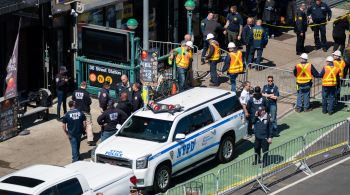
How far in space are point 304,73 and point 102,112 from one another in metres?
6.58

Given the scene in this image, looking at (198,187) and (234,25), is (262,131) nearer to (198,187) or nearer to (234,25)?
(198,187)

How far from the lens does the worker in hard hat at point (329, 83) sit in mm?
29031

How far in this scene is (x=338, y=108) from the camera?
30.2 meters

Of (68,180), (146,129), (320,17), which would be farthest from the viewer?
(320,17)

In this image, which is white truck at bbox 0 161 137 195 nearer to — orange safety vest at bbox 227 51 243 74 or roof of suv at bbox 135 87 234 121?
roof of suv at bbox 135 87 234 121

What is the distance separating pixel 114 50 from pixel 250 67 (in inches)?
216

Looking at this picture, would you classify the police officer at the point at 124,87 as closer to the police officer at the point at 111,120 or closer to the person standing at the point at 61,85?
the person standing at the point at 61,85

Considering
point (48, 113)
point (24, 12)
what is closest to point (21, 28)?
point (24, 12)

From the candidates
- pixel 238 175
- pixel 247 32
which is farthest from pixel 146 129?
pixel 247 32

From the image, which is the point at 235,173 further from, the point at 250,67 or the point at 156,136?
the point at 250,67

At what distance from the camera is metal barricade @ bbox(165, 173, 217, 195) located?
2127cm

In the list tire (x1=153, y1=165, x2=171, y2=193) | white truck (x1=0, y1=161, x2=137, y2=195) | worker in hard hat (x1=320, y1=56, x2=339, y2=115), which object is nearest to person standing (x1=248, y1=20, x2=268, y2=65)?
worker in hard hat (x1=320, y1=56, x2=339, y2=115)

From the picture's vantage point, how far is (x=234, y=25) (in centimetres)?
3447

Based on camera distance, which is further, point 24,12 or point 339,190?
point 24,12
